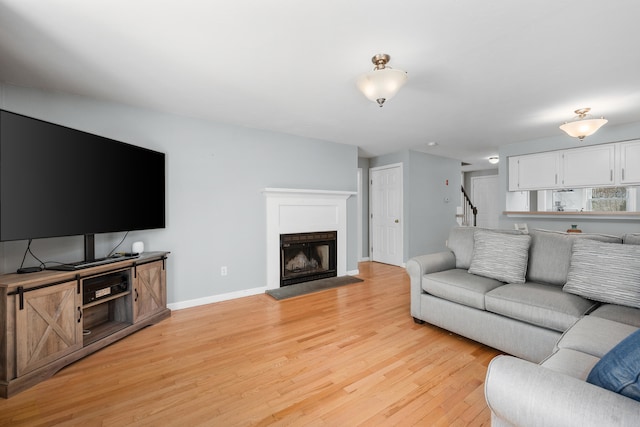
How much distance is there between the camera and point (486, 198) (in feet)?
27.5

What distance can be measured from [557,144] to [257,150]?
191 inches

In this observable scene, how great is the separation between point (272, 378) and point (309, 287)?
213 centimetres

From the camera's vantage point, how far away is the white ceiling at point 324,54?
1.63 metres

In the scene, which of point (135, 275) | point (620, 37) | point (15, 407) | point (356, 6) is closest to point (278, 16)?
point (356, 6)

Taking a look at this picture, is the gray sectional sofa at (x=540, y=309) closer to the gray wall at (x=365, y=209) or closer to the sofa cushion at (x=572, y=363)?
the sofa cushion at (x=572, y=363)

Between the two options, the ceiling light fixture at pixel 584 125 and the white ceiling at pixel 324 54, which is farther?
the ceiling light fixture at pixel 584 125

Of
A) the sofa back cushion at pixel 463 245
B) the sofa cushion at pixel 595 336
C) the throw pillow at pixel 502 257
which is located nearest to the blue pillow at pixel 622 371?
the sofa cushion at pixel 595 336

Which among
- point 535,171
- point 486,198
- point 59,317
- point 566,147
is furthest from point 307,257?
point 486,198

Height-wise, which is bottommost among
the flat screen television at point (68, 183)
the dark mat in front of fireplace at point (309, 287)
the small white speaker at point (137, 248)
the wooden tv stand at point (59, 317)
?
the dark mat in front of fireplace at point (309, 287)

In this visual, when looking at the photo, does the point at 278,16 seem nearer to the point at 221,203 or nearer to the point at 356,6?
the point at 356,6

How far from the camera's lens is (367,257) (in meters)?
6.23

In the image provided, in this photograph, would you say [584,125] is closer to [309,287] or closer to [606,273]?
[606,273]

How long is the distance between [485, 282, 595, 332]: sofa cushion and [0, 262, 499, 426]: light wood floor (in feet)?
1.44

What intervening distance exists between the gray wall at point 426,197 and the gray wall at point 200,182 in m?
2.13
